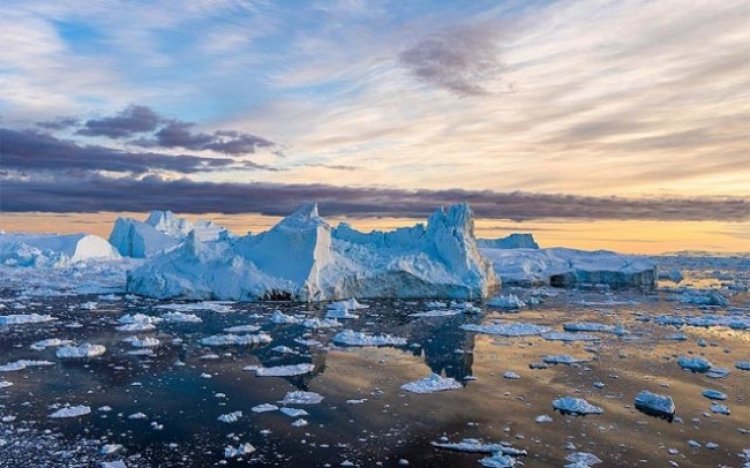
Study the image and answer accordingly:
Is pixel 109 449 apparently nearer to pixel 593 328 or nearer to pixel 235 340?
pixel 235 340

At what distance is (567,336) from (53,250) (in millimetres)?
39200

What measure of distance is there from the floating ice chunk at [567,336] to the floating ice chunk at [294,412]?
8.50m

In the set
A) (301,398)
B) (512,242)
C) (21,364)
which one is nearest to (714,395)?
(301,398)

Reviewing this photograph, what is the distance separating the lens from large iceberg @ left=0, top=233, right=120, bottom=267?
128 ft

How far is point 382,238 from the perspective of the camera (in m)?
32.5

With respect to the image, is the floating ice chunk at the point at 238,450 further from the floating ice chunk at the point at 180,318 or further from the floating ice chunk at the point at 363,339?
the floating ice chunk at the point at 180,318

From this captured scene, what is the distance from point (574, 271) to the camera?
36031 mm

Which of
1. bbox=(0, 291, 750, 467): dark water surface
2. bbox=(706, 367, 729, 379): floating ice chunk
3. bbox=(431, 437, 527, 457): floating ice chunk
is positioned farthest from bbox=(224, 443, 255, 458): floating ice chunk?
bbox=(706, 367, 729, 379): floating ice chunk

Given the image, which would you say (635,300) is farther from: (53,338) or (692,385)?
(53,338)

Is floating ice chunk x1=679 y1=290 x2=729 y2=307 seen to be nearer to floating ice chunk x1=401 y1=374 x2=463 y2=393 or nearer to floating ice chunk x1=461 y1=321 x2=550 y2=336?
floating ice chunk x1=461 y1=321 x2=550 y2=336

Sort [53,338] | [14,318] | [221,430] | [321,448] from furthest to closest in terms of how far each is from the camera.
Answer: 1. [14,318]
2. [53,338]
3. [221,430]
4. [321,448]

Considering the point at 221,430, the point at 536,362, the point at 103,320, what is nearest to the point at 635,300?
the point at 536,362

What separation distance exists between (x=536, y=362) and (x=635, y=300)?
51.2 ft

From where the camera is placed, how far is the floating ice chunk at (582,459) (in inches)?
275
